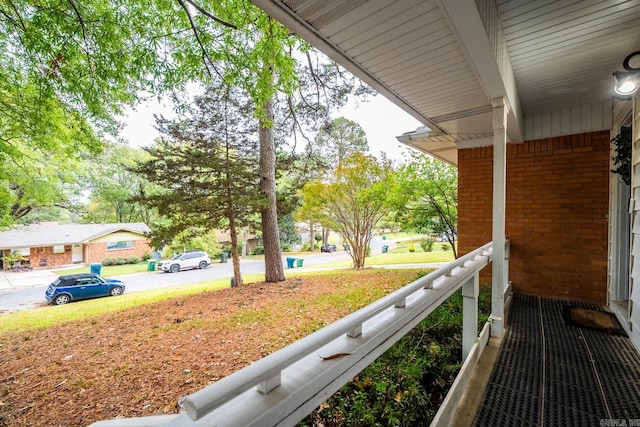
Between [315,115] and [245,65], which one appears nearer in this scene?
[245,65]

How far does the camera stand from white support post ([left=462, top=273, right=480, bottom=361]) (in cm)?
219

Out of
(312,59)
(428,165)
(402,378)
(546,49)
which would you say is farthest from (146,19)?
(428,165)

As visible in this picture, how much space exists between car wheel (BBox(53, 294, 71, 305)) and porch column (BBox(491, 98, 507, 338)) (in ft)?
42.9

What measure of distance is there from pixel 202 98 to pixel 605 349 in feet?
28.6

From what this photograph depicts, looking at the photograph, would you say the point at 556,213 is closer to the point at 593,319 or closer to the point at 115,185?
the point at 593,319

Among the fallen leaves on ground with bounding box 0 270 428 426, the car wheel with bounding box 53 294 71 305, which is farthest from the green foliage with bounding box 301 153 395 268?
the car wheel with bounding box 53 294 71 305

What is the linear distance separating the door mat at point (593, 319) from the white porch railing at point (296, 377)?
2.97m

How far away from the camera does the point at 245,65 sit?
13.0 feet

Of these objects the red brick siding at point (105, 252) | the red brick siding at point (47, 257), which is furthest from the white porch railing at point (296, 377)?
the red brick siding at point (47, 257)

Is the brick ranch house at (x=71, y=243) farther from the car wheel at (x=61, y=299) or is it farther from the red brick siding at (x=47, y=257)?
the car wheel at (x=61, y=299)

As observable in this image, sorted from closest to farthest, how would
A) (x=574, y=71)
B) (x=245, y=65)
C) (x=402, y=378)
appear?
(x=402, y=378)
(x=574, y=71)
(x=245, y=65)

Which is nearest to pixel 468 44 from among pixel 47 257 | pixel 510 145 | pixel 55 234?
pixel 510 145

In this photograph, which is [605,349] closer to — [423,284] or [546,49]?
[423,284]

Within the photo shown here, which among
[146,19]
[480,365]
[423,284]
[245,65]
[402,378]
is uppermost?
[146,19]
